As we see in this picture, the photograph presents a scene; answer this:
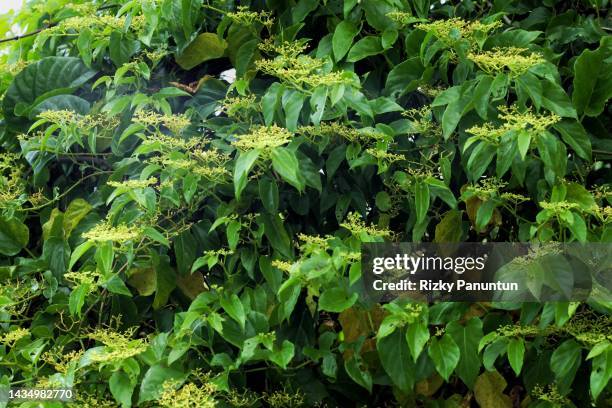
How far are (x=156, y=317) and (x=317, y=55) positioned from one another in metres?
0.66

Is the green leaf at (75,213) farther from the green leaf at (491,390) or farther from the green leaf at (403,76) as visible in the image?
the green leaf at (491,390)

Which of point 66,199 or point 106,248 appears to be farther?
point 66,199

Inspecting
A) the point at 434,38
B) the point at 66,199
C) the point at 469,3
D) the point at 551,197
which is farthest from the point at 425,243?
the point at 66,199

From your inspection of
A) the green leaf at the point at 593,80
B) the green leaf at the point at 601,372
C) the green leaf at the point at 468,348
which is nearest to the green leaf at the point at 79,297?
the green leaf at the point at 468,348

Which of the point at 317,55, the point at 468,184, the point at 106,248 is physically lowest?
the point at 468,184

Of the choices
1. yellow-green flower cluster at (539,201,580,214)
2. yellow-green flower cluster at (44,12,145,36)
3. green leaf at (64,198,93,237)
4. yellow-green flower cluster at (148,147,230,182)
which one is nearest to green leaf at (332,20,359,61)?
yellow-green flower cluster at (148,147,230,182)

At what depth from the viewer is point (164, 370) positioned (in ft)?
5.06

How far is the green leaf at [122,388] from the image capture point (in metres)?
1.48

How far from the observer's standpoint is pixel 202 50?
6.25 ft

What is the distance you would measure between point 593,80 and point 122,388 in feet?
3.62

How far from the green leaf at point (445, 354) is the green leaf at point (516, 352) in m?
0.09

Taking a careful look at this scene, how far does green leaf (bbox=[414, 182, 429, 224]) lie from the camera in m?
1.58

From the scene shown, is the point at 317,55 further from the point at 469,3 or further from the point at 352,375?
the point at 352,375

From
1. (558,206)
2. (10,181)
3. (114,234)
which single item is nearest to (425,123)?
(558,206)
